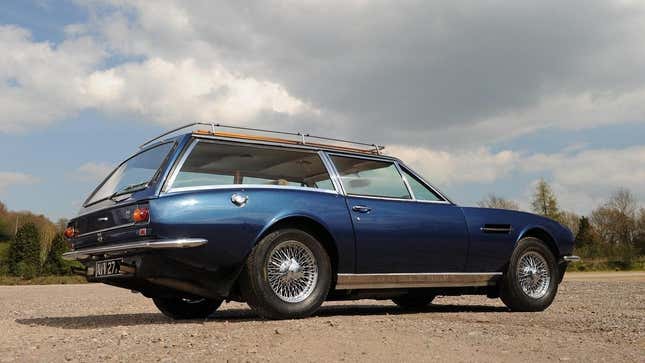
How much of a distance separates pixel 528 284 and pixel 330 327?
3241mm

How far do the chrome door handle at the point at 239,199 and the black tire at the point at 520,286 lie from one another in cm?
319

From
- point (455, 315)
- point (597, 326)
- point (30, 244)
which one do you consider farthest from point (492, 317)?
point (30, 244)

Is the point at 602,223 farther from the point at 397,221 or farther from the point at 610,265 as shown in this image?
the point at 397,221

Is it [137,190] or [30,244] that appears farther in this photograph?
[30,244]

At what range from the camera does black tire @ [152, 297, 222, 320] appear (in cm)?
632

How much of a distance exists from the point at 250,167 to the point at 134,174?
1.21 m

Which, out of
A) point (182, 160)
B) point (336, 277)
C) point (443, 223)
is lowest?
point (336, 277)

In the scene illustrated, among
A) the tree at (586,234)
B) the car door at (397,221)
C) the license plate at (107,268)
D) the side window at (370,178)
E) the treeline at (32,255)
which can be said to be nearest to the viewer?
the license plate at (107,268)

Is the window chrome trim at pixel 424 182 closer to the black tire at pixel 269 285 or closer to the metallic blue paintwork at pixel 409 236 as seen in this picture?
the metallic blue paintwork at pixel 409 236

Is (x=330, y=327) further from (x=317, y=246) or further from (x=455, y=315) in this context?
(x=455, y=315)

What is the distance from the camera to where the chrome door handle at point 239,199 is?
16.7ft

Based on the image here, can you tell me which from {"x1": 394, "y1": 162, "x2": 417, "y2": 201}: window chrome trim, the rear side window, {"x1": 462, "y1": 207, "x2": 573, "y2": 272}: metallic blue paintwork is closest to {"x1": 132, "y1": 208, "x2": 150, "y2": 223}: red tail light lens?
the rear side window

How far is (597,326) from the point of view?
5.33m

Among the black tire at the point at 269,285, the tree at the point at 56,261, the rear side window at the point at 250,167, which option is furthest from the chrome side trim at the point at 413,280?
the tree at the point at 56,261
